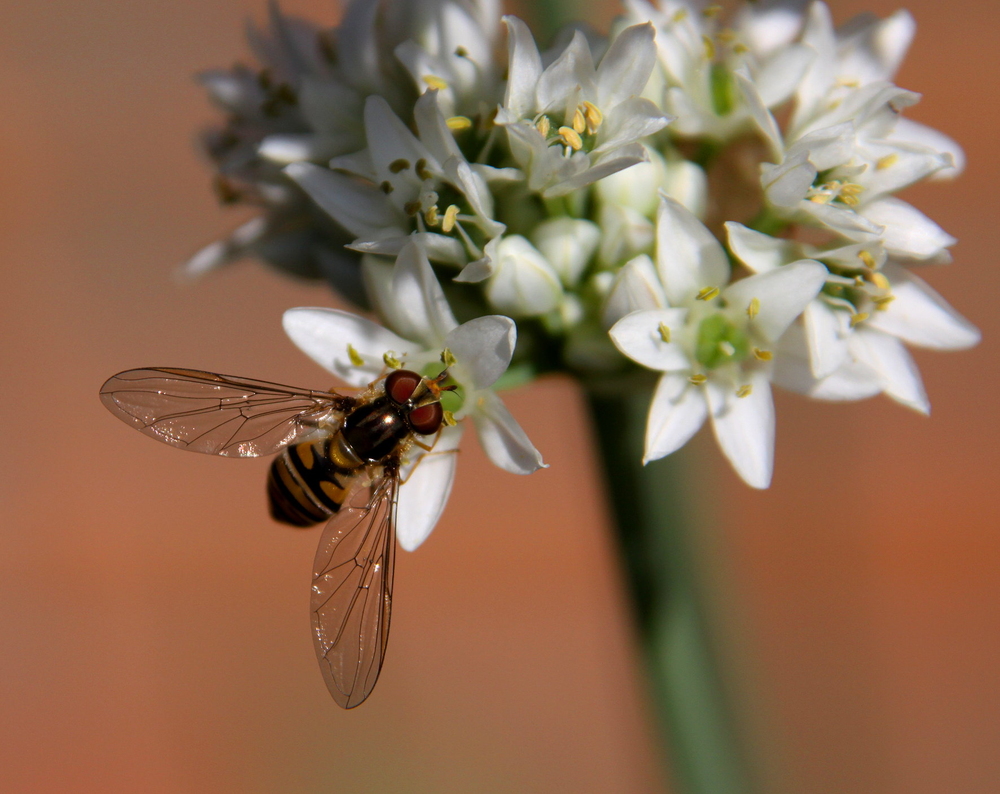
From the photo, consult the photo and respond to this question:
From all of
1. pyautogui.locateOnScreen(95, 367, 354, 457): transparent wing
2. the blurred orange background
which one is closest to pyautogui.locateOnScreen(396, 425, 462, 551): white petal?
pyautogui.locateOnScreen(95, 367, 354, 457): transparent wing

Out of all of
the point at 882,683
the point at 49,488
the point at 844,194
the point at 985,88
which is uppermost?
the point at 985,88

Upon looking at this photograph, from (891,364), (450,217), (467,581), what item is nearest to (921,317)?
(891,364)

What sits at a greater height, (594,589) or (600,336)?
(594,589)

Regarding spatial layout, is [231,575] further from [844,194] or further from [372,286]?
[844,194]

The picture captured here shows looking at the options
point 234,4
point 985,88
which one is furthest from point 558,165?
point 234,4

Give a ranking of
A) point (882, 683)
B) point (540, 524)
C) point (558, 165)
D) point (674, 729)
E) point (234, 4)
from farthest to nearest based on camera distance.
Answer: point (234, 4), point (540, 524), point (882, 683), point (674, 729), point (558, 165)

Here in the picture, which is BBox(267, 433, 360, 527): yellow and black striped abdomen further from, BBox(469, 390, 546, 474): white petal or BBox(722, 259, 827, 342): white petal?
BBox(722, 259, 827, 342): white petal

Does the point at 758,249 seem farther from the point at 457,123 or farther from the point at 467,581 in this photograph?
the point at 467,581

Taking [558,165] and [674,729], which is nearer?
[558,165]
